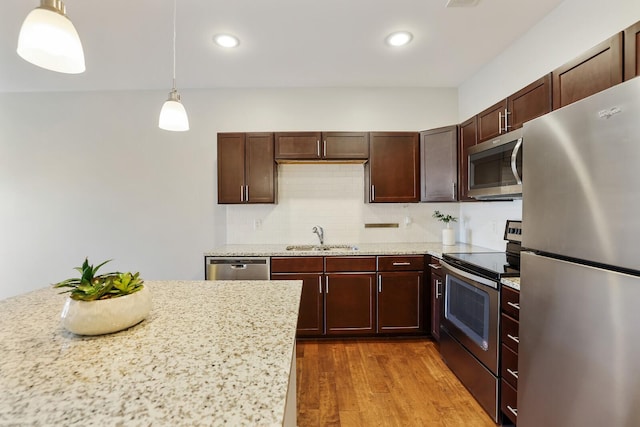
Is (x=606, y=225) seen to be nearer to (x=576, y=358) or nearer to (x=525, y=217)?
(x=525, y=217)

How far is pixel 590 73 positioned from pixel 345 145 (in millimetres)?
1926

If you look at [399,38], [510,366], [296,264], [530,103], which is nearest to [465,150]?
Result: [530,103]

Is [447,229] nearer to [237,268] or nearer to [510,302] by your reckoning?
[510,302]

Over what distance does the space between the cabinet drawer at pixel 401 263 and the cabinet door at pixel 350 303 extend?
6.2 inches

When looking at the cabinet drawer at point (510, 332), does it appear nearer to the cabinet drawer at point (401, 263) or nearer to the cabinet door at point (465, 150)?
the cabinet drawer at point (401, 263)

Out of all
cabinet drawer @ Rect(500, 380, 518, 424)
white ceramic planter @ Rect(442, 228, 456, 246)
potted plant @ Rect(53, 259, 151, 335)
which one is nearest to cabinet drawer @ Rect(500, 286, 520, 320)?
cabinet drawer @ Rect(500, 380, 518, 424)

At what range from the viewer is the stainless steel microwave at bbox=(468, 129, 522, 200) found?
1.69m

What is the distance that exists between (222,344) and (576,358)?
56.1 inches

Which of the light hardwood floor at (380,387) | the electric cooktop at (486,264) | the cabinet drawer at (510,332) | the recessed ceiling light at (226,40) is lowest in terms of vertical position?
the light hardwood floor at (380,387)

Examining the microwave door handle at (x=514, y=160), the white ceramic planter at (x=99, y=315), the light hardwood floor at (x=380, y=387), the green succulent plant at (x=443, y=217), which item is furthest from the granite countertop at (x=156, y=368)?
the green succulent plant at (x=443, y=217)

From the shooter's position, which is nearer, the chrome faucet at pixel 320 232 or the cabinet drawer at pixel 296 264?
the cabinet drawer at pixel 296 264

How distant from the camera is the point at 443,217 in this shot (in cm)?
324

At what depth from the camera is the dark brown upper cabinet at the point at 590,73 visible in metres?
1.27

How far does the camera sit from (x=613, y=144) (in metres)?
1.03
